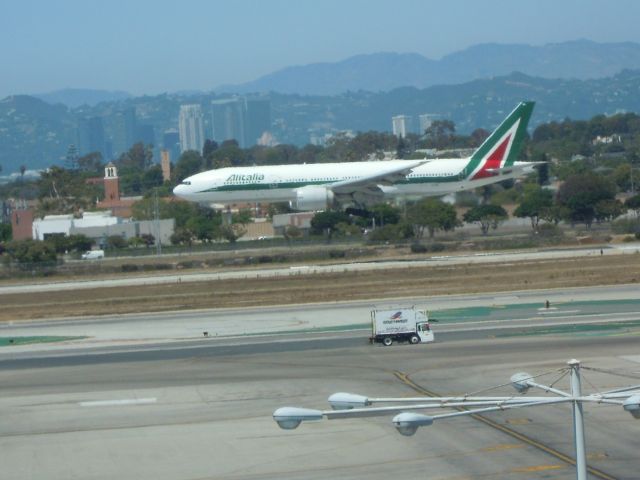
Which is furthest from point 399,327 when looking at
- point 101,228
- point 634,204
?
point 101,228

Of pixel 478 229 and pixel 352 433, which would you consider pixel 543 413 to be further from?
pixel 478 229

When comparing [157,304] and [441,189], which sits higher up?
[441,189]

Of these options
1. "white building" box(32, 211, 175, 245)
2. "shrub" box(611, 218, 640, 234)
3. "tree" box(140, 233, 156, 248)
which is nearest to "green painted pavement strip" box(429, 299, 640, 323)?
"shrub" box(611, 218, 640, 234)

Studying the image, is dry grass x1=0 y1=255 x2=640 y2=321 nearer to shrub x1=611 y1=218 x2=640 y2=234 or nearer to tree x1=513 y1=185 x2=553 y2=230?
shrub x1=611 y1=218 x2=640 y2=234

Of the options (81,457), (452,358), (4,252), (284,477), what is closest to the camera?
(284,477)

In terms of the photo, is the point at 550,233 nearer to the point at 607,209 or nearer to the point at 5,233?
the point at 607,209

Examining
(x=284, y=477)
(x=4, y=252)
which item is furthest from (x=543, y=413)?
(x=4, y=252)

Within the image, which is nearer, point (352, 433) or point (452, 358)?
point (352, 433)
